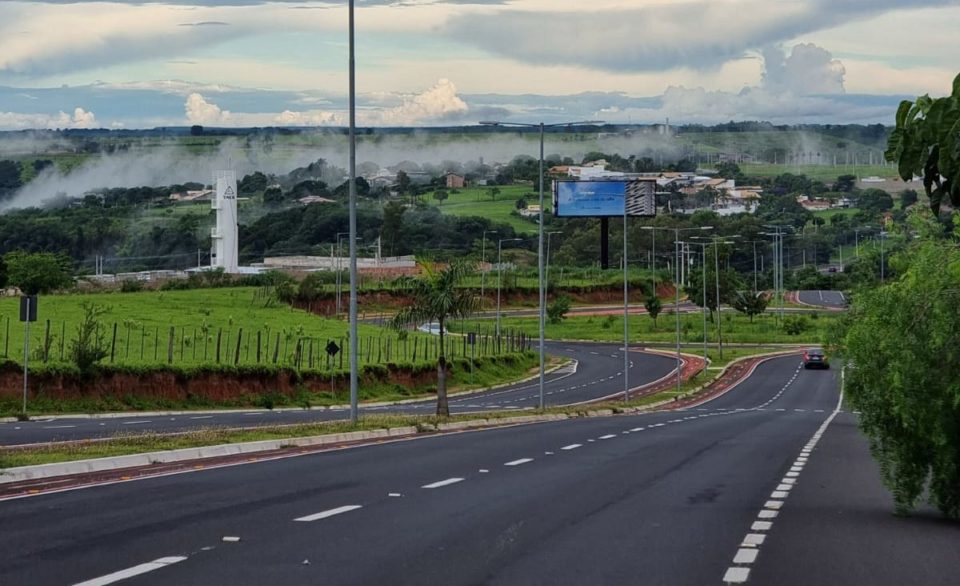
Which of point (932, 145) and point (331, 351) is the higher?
point (932, 145)

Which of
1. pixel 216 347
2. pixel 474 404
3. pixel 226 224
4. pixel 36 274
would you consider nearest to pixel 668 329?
pixel 226 224

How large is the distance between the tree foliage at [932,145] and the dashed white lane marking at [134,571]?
6.79 m

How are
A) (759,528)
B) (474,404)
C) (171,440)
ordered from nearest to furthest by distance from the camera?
(759,528) < (171,440) < (474,404)

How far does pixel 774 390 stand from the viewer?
77.5 metres

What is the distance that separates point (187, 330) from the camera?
76062mm

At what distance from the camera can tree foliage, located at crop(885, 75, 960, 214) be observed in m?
11.5

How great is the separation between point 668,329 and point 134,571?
114 m

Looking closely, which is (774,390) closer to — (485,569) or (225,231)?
(485,569)

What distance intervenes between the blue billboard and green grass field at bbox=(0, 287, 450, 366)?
147ft

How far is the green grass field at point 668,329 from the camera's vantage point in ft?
377

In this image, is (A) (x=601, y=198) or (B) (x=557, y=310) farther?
(A) (x=601, y=198)

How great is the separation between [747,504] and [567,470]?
5.26 meters

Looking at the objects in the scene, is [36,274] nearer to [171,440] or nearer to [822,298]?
[822,298]

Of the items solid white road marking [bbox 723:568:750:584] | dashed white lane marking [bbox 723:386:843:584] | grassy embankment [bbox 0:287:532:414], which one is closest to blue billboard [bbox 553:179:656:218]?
grassy embankment [bbox 0:287:532:414]
